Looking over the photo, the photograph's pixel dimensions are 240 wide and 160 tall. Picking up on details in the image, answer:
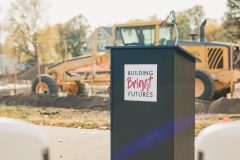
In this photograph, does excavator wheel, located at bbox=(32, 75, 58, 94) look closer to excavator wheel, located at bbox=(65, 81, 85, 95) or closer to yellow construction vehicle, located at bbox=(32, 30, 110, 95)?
yellow construction vehicle, located at bbox=(32, 30, 110, 95)

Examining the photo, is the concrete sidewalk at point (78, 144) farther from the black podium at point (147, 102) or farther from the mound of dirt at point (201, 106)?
the mound of dirt at point (201, 106)

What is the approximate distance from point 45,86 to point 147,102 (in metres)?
14.1

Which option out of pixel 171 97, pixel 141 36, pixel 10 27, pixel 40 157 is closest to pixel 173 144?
pixel 171 97

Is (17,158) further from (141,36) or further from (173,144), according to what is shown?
(141,36)

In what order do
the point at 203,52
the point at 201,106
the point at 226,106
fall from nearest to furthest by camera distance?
the point at 226,106
the point at 201,106
the point at 203,52

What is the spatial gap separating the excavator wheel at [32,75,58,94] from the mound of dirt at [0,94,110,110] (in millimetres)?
1224

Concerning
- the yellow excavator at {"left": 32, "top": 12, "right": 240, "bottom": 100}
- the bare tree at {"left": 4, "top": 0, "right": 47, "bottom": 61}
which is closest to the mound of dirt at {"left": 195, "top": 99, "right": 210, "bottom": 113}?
the yellow excavator at {"left": 32, "top": 12, "right": 240, "bottom": 100}

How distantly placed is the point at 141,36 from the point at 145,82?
11.2 meters

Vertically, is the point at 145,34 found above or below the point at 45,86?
above

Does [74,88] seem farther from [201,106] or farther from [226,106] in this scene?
[226,106]

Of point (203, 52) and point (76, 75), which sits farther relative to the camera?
point (76, 75)

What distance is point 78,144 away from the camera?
272 inches

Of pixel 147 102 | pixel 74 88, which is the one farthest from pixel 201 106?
pixel 147 102

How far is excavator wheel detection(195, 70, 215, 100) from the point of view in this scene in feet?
45.2
